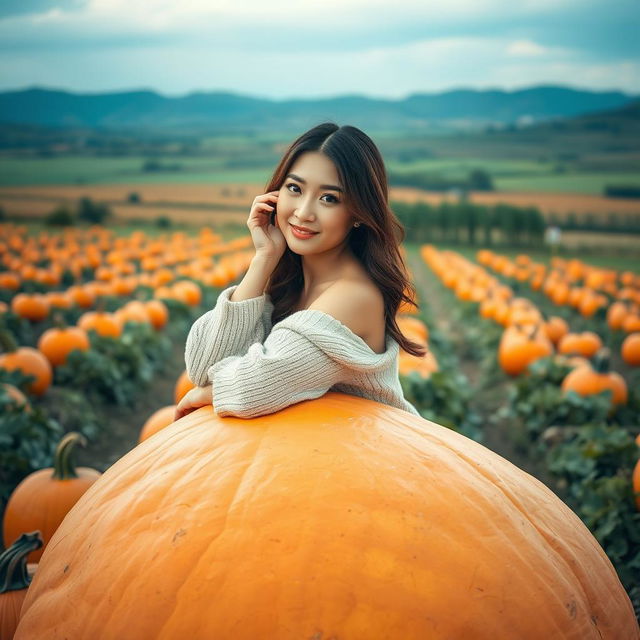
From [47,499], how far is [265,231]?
97.7 inches

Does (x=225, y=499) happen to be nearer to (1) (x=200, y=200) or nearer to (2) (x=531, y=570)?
(2) (x=531, y=570)

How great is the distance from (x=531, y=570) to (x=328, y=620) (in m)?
0.74

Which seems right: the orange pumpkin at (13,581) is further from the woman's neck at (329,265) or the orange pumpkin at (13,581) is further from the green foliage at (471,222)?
the green foliage at (471,222)

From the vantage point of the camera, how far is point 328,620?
204cm

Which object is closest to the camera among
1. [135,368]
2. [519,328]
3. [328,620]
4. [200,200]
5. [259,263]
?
[328,620]

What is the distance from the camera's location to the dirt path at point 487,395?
7488mm

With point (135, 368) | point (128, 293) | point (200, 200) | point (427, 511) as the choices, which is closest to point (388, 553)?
point (427, 511)

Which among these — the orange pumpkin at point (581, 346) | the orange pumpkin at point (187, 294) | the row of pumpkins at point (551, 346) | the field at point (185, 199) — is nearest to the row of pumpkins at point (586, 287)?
the row of pumpkins at point (551, 346)

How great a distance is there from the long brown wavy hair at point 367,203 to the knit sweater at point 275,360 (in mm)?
238

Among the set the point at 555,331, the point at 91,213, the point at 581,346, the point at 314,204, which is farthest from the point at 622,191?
the point at 314,204

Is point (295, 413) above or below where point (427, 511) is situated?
above

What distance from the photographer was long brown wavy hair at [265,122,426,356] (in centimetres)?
288

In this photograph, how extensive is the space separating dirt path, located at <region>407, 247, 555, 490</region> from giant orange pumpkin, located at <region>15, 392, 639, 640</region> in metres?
4.40

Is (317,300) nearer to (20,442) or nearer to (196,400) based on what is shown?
(196,400)
